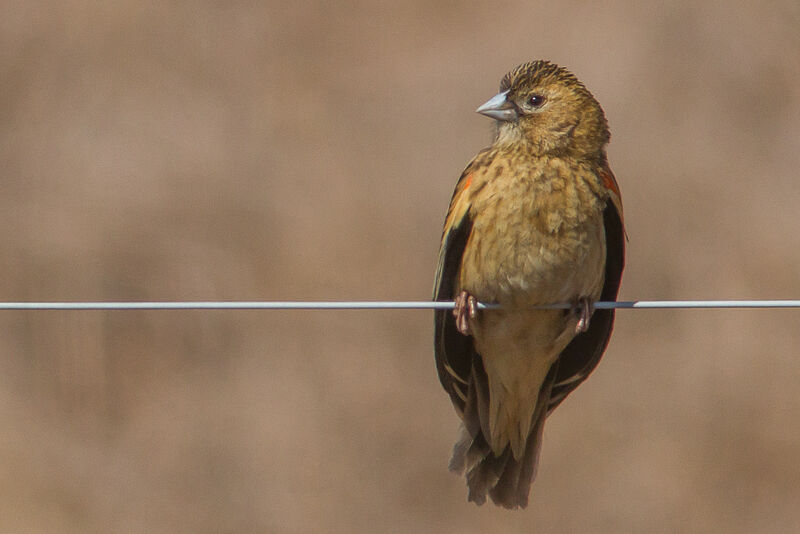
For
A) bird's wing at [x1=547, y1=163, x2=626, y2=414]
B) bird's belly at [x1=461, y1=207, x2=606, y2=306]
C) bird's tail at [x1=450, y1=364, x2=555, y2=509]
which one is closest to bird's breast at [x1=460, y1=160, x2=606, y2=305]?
bird's belly at [x1=461, y1=207, x2=606, y2=306]

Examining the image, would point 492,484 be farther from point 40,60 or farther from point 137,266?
point 40,60

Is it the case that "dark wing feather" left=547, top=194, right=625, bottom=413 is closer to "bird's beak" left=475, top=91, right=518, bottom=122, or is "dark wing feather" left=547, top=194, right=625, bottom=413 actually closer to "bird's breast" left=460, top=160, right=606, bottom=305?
"bird's breast" left=460, top=160, right=606, bottom=305

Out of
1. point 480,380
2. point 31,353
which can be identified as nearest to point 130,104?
point 31,353

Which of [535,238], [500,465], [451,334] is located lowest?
[500,465]

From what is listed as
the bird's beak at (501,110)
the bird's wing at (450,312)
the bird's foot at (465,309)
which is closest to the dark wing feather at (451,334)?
the bird's wing at (450,312)

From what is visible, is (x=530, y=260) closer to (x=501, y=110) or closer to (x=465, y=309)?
(x=465, y=309)

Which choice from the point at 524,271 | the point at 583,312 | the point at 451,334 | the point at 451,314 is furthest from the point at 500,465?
the point at 524,271

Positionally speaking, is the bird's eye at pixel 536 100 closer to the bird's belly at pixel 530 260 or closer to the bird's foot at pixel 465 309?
the bird's belly at pixel 530 260
